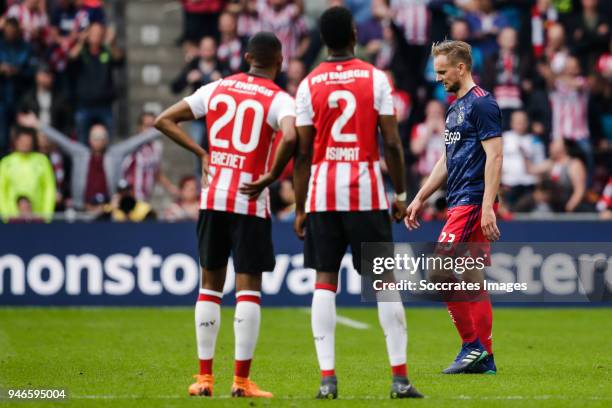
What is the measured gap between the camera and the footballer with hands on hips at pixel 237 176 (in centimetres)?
838

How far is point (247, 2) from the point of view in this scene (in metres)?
21.0

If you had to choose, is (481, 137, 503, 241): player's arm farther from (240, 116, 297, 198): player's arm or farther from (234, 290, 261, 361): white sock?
(234, 290, 261, 361): white sock

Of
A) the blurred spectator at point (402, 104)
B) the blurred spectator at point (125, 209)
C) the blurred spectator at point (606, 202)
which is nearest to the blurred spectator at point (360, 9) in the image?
the blurred spectator at point (402, 104)

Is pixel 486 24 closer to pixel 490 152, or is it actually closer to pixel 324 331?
pixel 490 152

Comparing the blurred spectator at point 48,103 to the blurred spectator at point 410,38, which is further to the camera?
the blurred spectator at point 410,38

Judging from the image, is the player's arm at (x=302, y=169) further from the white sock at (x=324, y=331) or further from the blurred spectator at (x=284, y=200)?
the blurred spectator at (x=284, y=200)

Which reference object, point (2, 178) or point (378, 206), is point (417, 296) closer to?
point (2, 178)

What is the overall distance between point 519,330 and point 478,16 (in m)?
7.52

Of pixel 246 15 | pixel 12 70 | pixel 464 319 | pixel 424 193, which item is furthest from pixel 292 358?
pixel 246 15

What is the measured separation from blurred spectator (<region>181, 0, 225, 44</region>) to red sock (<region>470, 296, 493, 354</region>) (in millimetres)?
12132

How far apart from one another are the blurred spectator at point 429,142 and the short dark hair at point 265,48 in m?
10.6

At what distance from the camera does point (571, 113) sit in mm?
19766

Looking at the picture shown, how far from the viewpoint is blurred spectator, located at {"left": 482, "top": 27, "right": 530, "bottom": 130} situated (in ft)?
64.3

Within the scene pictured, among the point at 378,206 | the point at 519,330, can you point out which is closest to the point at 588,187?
the point at 519,330
